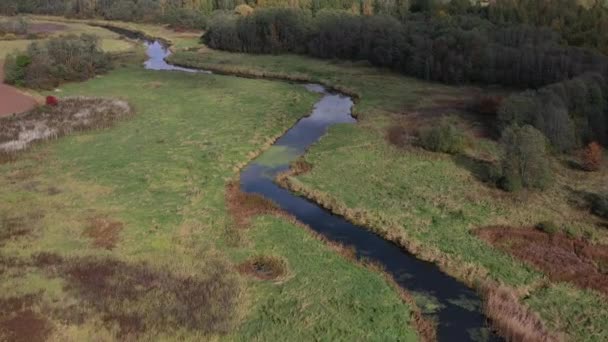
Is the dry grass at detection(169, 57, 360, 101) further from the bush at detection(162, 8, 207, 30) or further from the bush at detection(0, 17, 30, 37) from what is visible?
the bush at detection(0, 17, 30, 37)

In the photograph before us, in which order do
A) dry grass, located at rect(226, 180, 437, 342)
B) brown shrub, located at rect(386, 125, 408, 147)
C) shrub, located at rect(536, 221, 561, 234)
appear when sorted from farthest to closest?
brown shrub, located at rect(386, 125, 408, 147), shrub, located at rect(536, 221, 561, 234), dry grass, located at rect(226, 180, 437, 342)

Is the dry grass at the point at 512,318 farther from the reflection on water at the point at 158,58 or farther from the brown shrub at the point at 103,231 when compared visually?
the reflection on water at the point at 158,58

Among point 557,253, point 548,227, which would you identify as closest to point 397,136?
point 548,227

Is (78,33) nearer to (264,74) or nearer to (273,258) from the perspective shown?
(264,74)

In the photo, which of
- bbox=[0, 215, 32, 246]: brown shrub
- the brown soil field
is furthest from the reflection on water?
the brown soil field

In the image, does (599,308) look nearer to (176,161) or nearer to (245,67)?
(176,161)

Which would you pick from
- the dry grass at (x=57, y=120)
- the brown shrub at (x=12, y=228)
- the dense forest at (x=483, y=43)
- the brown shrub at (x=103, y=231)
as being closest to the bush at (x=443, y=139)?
the dense forest at (x=483, y=43)
